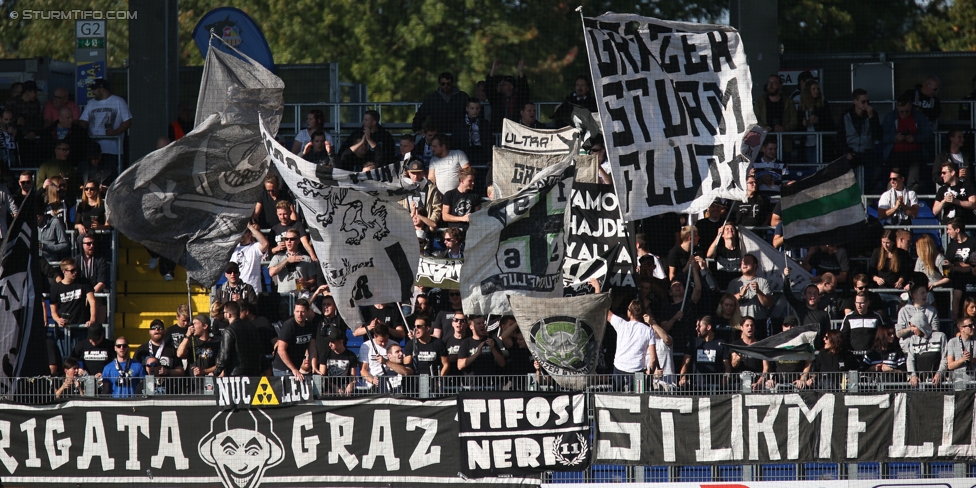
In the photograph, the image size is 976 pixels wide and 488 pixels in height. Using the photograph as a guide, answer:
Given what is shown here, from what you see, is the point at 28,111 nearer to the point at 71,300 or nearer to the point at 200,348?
the point at 71,300

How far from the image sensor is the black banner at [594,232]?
1463cm

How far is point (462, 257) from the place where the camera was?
1530 cm

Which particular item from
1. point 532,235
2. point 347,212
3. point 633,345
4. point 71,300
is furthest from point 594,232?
point 71,300

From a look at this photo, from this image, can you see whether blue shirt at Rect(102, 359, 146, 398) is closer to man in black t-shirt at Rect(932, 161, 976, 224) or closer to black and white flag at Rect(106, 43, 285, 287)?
black and white flag at Rect(106, 43, 285, 287)

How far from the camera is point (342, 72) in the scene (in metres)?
37.5

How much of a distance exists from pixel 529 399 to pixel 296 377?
2.25 metres

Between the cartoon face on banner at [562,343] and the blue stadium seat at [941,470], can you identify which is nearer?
the blue stadium seat at [941,470]

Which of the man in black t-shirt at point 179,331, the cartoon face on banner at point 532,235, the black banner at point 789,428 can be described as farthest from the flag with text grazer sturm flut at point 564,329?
the man in black t-shirt at point 179,331

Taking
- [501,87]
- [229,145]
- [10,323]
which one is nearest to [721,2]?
[501,87]

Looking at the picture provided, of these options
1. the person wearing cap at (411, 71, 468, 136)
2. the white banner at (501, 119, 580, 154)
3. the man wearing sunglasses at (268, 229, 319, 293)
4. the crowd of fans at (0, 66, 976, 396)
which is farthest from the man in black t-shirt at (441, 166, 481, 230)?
the person wearing cap at (411, 71, 468, 136)

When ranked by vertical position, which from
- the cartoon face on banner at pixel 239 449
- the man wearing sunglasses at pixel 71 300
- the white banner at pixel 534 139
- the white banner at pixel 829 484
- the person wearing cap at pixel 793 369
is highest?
the white banner at pixel 534 139

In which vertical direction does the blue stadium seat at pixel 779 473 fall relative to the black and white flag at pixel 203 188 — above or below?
below

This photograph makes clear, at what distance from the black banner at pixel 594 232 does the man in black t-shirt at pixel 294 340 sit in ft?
9.55

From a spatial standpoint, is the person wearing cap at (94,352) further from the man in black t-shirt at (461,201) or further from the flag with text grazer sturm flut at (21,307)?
the man in black t-shirt at (461,201)
